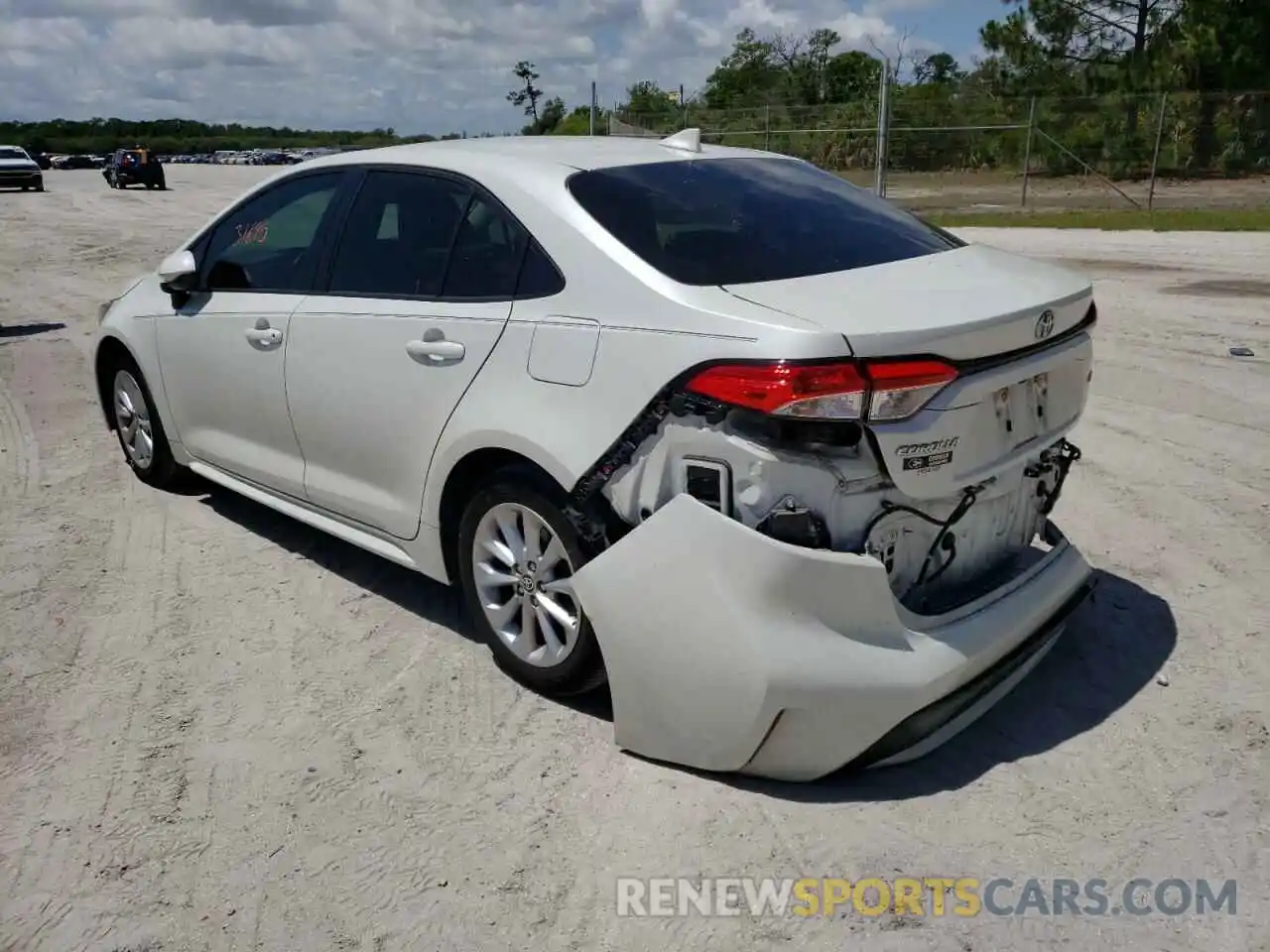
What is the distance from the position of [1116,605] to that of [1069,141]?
25.2 m

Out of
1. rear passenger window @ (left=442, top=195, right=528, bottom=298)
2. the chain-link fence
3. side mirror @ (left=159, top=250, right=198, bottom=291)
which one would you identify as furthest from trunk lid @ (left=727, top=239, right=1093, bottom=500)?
the chain-link fence

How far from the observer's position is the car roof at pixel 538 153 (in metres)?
3.87

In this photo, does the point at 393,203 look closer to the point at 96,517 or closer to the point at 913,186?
the point at 96,517

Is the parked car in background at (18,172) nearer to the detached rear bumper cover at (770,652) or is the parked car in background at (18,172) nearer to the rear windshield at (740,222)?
the rear windshield at (740,222)

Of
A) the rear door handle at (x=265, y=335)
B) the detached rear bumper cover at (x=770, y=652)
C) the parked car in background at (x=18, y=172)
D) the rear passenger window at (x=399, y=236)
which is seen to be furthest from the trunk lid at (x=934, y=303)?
the parked car in background at (x=18, y=172)

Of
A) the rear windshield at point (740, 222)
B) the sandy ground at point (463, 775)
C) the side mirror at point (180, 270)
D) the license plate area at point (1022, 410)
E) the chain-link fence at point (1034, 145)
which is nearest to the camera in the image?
the sandy ground at point (463, 775)

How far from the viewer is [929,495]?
3.02 metres

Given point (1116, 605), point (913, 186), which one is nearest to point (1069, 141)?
point (913, 186)

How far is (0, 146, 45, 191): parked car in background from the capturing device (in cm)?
3734

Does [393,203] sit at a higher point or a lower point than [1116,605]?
higher

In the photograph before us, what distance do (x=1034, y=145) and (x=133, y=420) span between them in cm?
2457

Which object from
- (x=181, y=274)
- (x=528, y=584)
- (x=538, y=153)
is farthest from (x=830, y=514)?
(x=181, y=274)

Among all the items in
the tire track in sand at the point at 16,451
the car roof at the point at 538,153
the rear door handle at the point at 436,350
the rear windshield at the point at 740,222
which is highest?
the car roof at the point at 538,153

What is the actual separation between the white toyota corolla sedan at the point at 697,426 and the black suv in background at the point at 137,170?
3962cm
